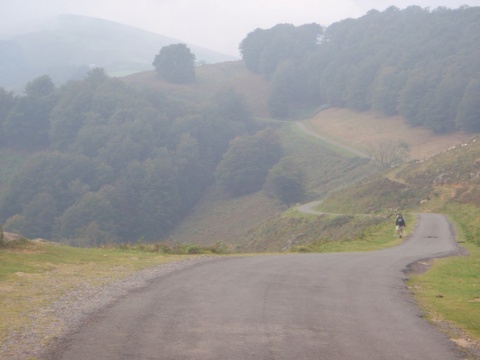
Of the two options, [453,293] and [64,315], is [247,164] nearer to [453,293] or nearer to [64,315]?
[453,293]

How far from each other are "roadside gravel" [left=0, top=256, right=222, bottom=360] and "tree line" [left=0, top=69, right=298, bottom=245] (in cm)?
6265

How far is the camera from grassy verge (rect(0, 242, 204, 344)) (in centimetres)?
1087

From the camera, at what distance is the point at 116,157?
10562cm

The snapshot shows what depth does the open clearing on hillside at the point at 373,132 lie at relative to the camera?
9425 centimetres

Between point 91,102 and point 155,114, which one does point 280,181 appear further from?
point 91,102

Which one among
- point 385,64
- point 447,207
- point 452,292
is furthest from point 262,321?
point 385,64

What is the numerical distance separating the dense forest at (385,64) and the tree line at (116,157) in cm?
2567

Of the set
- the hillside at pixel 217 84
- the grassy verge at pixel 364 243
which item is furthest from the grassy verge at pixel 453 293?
the hillside at pixel 217 84

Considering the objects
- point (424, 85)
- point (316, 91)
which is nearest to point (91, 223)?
point (424, 85)

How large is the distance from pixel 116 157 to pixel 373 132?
50.2 meters

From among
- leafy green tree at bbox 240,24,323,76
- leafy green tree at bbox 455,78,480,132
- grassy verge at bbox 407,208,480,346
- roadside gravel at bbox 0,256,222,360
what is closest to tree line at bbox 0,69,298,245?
leafy green tree at bbox 455,78,480,132

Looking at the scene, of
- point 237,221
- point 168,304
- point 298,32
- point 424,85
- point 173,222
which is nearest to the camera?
point 168,304

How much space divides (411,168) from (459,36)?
84900 mm

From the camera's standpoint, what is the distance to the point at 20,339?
8.91 m
